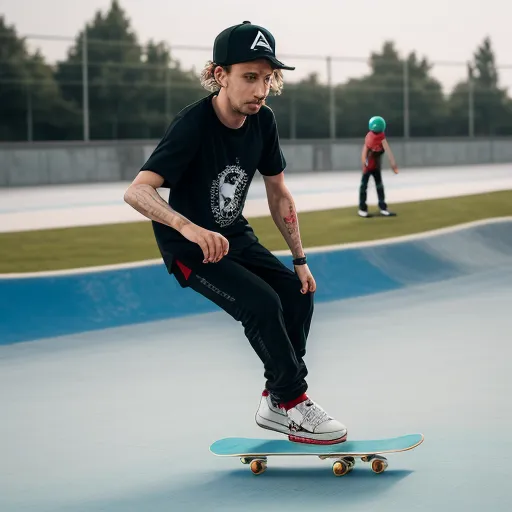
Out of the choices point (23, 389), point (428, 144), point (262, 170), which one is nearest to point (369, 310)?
point (23, 389)

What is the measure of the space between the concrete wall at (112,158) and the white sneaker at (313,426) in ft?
79.6

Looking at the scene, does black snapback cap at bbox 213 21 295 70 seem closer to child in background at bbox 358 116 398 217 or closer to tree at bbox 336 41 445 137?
child in background at bbox 358 116 398 217

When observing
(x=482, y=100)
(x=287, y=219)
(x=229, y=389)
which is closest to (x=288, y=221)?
(x=287, y=219)

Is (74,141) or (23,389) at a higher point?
(74,141)

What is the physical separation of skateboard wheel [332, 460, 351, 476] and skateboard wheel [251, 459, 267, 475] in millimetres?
330

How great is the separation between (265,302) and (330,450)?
2.43 ft

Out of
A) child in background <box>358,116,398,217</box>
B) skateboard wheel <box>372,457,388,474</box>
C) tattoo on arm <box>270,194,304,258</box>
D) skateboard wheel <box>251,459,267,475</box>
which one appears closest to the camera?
skateboard wheel <box>372,457,388,474</box>

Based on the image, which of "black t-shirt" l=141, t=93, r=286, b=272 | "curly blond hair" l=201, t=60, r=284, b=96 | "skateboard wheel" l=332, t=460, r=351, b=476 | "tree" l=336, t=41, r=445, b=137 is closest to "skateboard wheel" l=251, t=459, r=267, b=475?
"skateboard wheel" l=332, t=460, r=351, b=476

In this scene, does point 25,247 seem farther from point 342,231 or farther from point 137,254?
point 342,231

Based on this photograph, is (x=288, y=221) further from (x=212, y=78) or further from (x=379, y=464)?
(x=379, y=464)

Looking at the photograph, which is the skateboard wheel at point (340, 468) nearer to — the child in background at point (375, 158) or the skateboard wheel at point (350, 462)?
the skateboard wheel at point (350, 462)

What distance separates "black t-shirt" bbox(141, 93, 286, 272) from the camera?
16.6 ft

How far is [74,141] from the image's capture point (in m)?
30.0

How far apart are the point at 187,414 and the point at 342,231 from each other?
8928 millimetres
